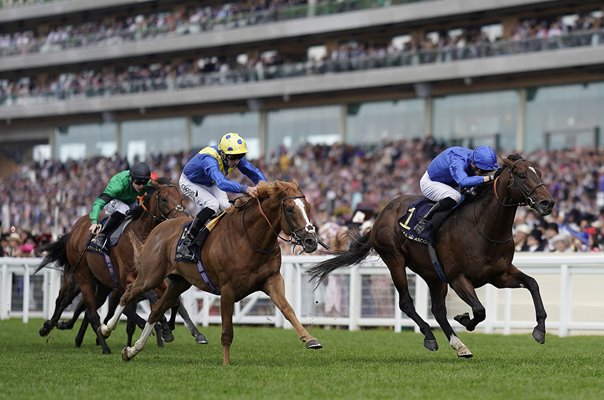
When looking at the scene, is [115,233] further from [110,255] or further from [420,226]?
[420,226]

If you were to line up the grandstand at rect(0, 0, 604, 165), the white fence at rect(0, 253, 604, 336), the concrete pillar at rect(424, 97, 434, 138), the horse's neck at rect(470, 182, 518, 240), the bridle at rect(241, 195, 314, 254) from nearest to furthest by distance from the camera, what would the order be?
the bridle at rect(241, 195, 314, 254) < the horse's neck at rect(470, 182, 518, 240) < the white fence at rect(0, 253, 604, 336) < the grandstand at rect(0, 0, 604, 165) < the concrete pillar at rect(424, 97, 434, 138)

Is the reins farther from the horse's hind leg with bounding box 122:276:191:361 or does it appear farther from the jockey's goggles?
the horse's hind leg with bounding box 122:276:191:361

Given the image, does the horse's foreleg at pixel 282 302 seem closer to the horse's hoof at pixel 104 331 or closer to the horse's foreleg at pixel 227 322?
the horse's foreleg at pixel 227 322

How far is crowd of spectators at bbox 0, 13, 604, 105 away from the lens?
31.0 meters

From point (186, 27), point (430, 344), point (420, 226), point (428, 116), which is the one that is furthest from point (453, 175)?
point (186, 27)

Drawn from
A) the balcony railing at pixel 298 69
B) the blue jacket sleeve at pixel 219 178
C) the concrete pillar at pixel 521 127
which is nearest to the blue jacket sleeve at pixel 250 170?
the blue jacket sleeve at pixel 219 178

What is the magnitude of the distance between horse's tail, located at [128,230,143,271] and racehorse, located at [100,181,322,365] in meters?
0.56

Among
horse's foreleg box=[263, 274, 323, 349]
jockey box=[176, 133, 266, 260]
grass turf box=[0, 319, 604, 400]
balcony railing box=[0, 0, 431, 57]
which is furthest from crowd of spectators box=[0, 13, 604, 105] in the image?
horse's foreleg box=[263, 274, 323, 349]

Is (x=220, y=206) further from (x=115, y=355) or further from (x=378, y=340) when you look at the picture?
(x=378, y=340)

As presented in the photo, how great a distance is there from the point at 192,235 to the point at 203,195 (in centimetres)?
59

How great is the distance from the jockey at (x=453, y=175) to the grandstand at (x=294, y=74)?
801 inches

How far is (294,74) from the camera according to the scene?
38.7 meters

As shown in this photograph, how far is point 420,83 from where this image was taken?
35.6 meters

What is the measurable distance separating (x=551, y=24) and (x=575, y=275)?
19.7m
